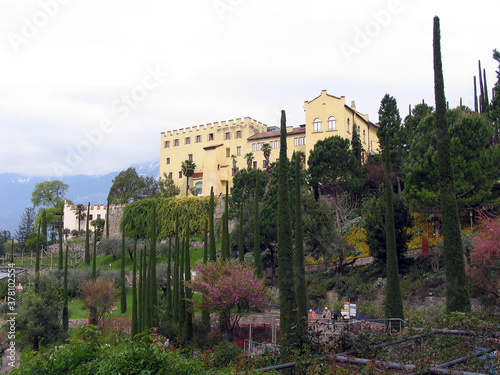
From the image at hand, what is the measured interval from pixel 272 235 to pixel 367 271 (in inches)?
321

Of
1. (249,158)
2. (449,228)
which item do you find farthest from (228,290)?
(249,158)

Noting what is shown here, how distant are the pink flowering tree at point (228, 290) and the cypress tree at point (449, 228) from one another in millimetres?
9020

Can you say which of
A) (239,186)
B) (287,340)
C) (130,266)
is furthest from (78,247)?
(287,340)

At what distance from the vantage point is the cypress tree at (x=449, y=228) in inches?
554

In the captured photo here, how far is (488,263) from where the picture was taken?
→ 20328mm

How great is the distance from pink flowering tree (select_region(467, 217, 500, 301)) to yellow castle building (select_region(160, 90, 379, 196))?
91.2ft

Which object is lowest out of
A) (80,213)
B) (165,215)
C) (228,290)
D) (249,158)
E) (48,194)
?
(228,290)

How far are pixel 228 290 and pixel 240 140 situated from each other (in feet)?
128

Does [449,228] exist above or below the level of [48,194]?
below

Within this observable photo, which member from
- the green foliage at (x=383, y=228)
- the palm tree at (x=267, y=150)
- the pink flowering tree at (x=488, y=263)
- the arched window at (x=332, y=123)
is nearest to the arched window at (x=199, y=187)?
the palm tree at (x=267, y=150)

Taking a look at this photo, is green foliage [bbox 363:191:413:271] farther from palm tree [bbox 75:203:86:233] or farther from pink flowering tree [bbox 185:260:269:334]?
palm tree [bbox 75:203:86:233]

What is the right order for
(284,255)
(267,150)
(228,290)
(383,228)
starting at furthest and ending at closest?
1. (267,150)
2. (383,228)
3. (228,290)
4. (284,255)

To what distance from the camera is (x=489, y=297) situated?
20.1 metres

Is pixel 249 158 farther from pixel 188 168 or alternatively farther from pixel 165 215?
pixel 165 215
